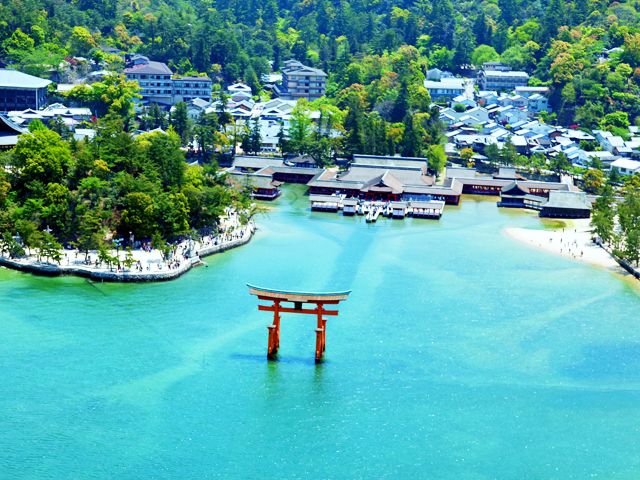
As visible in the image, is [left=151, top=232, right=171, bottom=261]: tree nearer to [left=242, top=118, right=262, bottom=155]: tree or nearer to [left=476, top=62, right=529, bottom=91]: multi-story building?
[left=242, top=118, right=262, bottom=155]: tree

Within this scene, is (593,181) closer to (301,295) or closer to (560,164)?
(560,164)

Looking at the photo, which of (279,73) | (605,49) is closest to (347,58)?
(279,73)

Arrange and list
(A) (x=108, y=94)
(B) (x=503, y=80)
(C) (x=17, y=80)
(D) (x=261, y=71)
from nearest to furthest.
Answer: (C) (x=17, y=80) → (A) (x=108, y=94) → (B) (x=503, y=80) → (D) (x=261, y=71)

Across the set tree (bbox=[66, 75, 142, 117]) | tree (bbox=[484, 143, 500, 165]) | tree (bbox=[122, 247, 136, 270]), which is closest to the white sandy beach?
tree (bbox=[484, 143, 500, 165])

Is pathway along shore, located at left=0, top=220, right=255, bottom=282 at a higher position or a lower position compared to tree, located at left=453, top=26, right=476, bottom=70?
lower

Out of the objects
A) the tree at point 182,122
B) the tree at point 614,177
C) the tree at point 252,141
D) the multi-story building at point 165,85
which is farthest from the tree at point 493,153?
the multi-story building at point 165,85

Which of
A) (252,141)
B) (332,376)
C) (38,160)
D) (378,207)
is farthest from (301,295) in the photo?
(252,141)

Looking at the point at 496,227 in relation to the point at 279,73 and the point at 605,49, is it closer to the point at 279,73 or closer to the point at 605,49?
the point at 605,49
